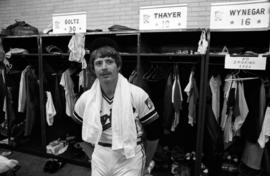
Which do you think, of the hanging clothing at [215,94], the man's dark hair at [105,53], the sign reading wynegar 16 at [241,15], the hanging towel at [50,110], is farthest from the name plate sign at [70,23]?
the hanging clothing at [215,94]

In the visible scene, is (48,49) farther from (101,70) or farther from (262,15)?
(262,15)

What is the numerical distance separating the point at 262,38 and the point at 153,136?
69.2 inches

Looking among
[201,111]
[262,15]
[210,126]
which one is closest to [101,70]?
[201,111]

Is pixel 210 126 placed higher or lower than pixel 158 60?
lower

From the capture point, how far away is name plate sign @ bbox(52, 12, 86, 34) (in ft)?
8.21

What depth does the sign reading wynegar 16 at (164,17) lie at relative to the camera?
211cm

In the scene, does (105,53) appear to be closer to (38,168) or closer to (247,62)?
(247,62)

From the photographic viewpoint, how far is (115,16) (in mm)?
3098

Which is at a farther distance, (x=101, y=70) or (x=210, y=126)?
(x=210, y=126)

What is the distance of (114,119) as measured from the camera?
53.9 inches

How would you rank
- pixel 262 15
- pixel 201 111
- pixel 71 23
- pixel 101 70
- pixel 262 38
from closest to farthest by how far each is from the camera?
pixel 101 70
pixel 262 15
pixel 201 111
pixel 262 38
pixel 71 23

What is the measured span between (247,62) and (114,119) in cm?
141

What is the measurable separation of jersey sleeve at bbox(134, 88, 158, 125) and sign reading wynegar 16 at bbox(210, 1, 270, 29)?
1134 millimetres

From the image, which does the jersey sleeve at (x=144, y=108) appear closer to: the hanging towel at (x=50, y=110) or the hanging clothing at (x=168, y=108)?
the hanging clothing at (x=168, y=108)
